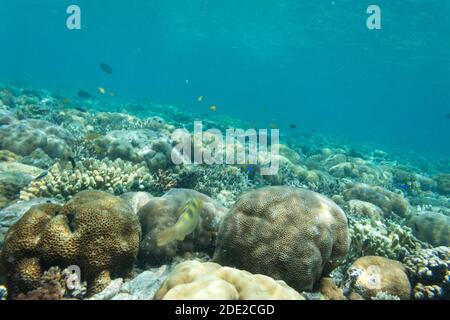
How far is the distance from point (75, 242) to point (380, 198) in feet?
33.7

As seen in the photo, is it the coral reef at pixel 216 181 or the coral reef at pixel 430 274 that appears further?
the coral reef at pixel 216 181

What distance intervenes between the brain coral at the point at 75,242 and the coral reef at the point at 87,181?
2724 millimetres

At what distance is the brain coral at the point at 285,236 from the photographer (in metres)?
3.93

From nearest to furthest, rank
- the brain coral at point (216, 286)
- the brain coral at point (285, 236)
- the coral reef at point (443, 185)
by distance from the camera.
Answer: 1. the brain coral at point (216, 286)
2. the brain coral at point (285, 236)
3. the coral reef at point (443, 185)

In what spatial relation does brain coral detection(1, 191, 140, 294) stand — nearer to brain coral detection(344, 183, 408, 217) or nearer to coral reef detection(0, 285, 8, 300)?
coral reef detection(0, 285, 8, 300)

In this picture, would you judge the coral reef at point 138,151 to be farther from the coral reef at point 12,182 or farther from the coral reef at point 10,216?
the coral reef at point 10,216

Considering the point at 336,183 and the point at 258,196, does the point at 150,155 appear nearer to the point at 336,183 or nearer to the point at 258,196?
the point at 258,196

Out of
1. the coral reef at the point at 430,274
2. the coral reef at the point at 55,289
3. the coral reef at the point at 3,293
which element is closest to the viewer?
the coral reef at the point at 55,289

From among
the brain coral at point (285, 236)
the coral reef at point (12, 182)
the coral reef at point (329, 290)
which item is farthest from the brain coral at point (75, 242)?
the coral reef at point (12, 182)

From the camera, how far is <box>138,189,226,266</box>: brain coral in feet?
15.3

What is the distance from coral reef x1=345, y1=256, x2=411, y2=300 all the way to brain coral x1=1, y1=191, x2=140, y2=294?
315cm

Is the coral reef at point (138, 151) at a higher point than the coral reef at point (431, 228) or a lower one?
higher

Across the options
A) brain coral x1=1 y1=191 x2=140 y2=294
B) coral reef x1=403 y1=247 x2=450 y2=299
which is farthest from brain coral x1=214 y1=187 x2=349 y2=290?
coral reef x1=403 y1=247 x2=450 y2=299

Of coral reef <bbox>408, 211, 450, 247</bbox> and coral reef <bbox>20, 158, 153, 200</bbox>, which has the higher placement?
coral reef <bbox>20, 158, 153, 200</bbox>
